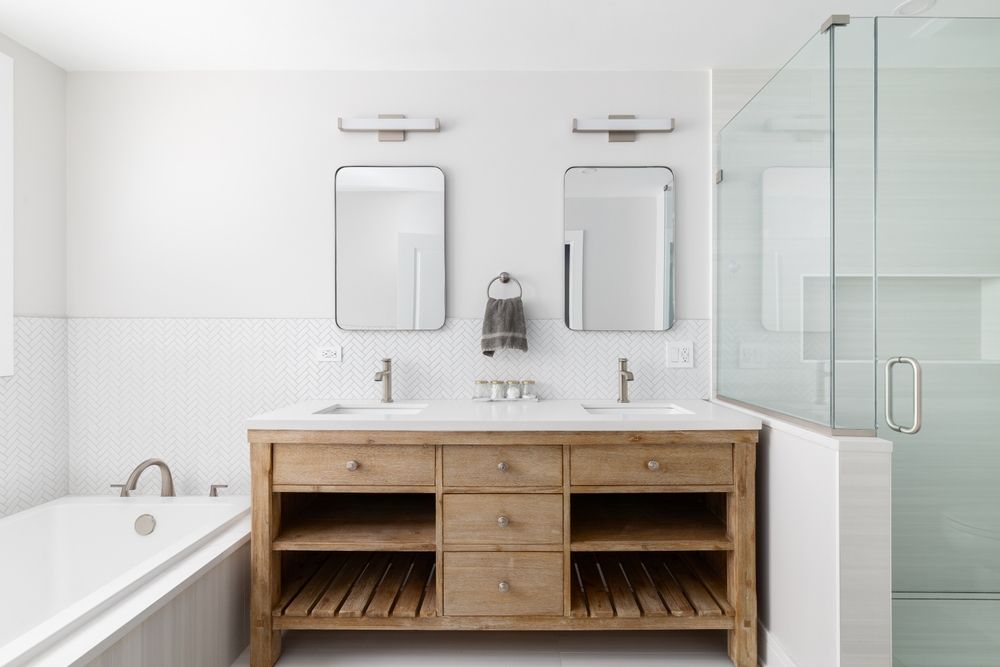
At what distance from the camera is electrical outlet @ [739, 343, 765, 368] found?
81.3 inches

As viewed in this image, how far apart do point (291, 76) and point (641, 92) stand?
1.49 metres

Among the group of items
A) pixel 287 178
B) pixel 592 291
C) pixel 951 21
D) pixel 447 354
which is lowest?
pixel 447 354

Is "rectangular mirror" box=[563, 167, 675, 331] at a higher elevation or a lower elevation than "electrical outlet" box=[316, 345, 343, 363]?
higher

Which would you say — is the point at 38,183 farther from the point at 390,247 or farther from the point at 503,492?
the point at 503,492

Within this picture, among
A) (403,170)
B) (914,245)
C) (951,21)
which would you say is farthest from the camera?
(403,170)

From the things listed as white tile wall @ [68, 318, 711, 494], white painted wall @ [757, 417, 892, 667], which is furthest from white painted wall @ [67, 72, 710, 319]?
white painted wall @ [757, 417, 892, 667]

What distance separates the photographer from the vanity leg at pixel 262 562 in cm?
191

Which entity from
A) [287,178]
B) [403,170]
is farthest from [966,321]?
[287,178]

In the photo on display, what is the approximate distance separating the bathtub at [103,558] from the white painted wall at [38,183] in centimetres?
85

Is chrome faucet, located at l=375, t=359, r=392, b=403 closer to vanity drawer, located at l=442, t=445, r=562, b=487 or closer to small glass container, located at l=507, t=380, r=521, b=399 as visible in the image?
small glass container, located at l=507, t=380, r=521, b=399

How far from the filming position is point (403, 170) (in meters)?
2.51

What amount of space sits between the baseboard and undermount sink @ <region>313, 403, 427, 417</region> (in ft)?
4.61

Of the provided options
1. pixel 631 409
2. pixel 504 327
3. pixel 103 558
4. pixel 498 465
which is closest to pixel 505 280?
pixel 504 327

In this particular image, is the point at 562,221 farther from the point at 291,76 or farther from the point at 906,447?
the point at 906,447
